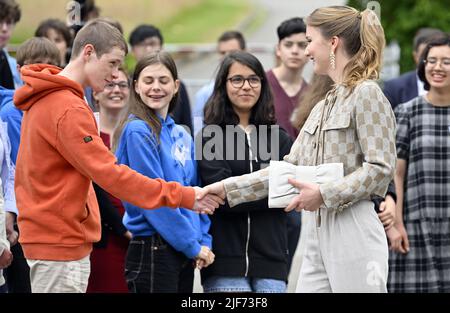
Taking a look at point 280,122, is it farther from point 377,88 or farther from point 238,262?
point 377,88

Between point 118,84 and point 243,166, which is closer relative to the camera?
point 243,166

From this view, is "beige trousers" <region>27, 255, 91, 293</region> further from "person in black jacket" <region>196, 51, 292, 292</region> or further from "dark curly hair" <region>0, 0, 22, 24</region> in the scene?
"dark curly hair" <region>0, 0, 22, 24</region>

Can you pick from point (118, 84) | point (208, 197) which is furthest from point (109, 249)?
point (208, 197)

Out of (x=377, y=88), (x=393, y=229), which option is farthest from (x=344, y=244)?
(x=393, y=229)

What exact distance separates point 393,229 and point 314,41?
7.98ft

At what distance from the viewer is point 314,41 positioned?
204 inches

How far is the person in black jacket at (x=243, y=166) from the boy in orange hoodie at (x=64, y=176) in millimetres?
1274

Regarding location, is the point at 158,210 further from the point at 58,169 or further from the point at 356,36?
the point at 356,36

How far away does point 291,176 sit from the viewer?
5.05m

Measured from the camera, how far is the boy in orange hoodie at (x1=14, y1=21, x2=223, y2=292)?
5008mm

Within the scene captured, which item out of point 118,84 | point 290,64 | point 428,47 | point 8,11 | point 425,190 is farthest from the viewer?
point 290,64

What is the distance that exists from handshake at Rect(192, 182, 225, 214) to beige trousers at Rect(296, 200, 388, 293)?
72cm

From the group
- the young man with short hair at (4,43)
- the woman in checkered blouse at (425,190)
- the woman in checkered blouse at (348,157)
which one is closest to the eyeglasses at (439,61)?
the woman in checkered blouse at (425,190)

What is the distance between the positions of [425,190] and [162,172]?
2.15 m
